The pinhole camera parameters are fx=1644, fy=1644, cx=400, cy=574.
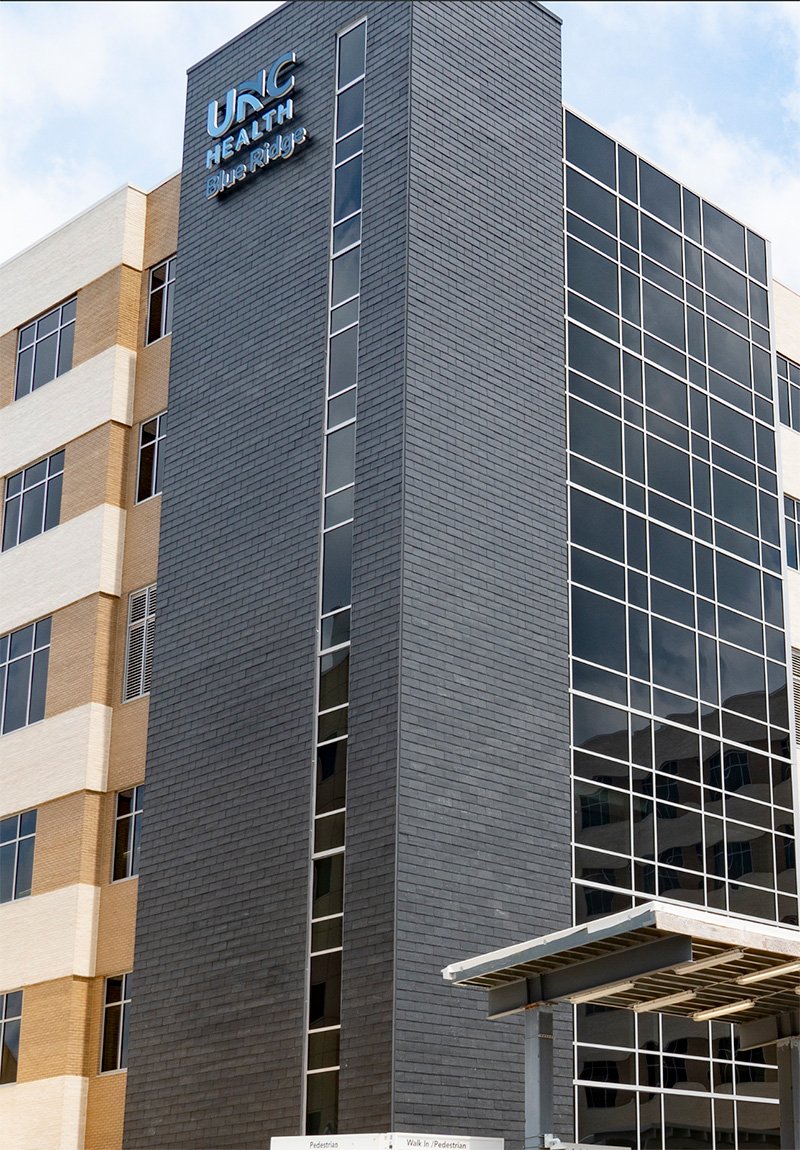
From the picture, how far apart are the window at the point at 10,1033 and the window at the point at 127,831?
3195mm

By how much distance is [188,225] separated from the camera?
3284 centimetres

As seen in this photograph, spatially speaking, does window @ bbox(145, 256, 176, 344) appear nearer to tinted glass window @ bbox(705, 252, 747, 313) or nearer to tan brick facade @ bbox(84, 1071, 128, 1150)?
tinted glass window @ bbox(705, 252, 747, 313)

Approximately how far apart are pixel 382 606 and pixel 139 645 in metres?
6.92

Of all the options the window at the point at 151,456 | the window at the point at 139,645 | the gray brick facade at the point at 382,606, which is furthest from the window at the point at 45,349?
the window at the point at 139,645

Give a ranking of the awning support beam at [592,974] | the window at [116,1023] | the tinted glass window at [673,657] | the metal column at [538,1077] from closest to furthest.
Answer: the awning support beam at [592,974], the metal column at [538,1077], the window at [116,1023], the tinted glass window at [673,657]

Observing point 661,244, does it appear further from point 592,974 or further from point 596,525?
point 592,974

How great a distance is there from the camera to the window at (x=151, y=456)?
32.2 meters

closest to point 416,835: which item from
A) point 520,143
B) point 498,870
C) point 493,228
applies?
point 498,870

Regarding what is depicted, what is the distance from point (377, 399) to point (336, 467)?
4.66 ft

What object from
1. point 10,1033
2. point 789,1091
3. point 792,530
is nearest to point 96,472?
point 10,1033

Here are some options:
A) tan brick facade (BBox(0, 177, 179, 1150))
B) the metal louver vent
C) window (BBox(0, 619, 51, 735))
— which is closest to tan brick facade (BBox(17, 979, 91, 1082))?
tan brick facade (BBox(0, 177, 179, 1150))

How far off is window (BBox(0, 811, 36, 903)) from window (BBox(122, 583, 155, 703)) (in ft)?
11.1

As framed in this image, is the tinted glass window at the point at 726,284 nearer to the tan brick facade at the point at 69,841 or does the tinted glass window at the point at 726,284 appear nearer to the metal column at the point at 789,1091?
the tan brick facade at the point at 69,841

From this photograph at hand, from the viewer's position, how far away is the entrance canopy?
58.3 feet
